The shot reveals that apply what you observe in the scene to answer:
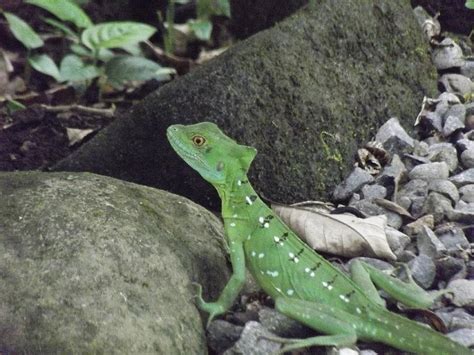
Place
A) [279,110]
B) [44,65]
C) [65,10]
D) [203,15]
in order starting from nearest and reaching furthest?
[279,110]
[65,10]
[44,65]
[203,15]

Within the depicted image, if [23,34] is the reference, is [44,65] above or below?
below

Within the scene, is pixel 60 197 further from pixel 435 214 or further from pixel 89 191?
pixel 435 214

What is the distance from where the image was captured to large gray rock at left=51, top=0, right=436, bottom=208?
17.4 feet

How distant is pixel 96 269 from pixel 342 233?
1531mm

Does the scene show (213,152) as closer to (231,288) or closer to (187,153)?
(187,153)

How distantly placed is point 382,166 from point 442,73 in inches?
59.8

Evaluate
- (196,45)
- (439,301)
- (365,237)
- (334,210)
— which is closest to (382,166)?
(334,210)

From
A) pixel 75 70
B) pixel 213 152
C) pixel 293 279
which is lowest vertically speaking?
pixel 75 70

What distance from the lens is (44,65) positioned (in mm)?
7340

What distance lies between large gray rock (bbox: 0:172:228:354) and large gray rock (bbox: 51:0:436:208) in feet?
3.45

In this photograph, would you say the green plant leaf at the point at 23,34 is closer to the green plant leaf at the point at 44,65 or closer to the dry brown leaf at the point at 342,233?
the green plant leaf at the point at 44,65

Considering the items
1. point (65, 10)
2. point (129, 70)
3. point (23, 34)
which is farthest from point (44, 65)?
point (129, 70)

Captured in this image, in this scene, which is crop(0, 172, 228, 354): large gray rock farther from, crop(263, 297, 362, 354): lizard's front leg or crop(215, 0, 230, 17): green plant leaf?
crop(215, 0, 230, 17): green plant leaf

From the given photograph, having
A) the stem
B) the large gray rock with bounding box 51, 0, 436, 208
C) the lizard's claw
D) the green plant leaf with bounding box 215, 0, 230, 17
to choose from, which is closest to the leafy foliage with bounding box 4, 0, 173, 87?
the stem
